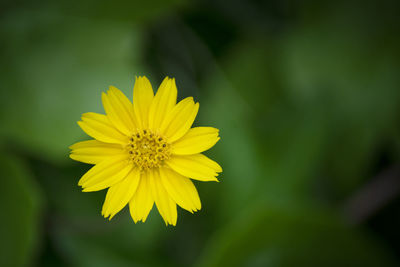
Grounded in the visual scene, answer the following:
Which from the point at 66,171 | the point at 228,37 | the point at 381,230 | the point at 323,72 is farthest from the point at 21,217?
the point at 381,230

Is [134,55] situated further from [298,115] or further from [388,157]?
[388,157]

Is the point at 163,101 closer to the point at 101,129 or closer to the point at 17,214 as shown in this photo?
the point at 101,129

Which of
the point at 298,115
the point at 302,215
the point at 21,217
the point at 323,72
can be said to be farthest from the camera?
the point at 323,72

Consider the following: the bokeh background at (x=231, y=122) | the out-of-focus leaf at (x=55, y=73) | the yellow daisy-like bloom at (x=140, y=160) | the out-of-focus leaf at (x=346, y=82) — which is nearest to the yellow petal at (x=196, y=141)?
the yellow daisy-like bloom at (x=140, y=160)

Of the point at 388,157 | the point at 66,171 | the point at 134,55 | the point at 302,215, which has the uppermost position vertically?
the point at 134,55

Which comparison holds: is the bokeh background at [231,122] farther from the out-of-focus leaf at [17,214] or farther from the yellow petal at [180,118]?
the yellow petal at [180,118]

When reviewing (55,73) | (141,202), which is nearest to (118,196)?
(141,202)

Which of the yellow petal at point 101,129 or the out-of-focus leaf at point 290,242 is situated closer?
the yellow petal at point 101,129
